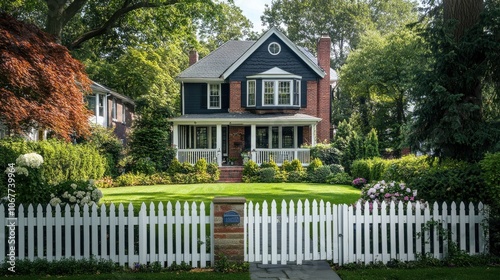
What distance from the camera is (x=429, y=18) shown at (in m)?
11.1

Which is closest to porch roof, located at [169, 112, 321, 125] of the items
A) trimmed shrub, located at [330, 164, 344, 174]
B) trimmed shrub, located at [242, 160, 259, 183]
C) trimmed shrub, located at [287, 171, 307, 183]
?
trimmed shrub, located at [242, 160, 259, 183]

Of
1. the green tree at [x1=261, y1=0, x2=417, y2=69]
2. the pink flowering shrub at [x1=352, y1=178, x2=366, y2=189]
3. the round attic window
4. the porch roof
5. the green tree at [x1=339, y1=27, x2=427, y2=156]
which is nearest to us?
A: the pink flowering shrub at [x1=352, y1=178, x2=366, y2=189]

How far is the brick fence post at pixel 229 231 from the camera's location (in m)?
7.24

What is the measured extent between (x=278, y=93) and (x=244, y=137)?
333 centimetres

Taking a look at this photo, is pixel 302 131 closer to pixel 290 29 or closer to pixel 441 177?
pixel 441 177

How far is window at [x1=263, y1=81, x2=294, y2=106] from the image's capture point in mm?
27953

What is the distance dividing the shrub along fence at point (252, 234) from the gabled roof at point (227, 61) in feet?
69.3

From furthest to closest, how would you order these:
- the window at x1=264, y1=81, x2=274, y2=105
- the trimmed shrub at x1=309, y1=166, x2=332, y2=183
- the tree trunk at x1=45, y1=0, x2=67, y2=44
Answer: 1. the window at x1=264, y1=81, x2=274, y2=105
2. the trimmed shrub at x1=309, y1=166, x2=332, y2=183
3. the tree trunk at x1=45, y1=0, x2=67, y2=44

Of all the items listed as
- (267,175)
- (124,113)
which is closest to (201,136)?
(267,175)

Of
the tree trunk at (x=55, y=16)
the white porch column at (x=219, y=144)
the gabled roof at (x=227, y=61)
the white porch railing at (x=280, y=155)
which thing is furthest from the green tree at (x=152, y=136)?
the tree trunk at (x=55, y=16)

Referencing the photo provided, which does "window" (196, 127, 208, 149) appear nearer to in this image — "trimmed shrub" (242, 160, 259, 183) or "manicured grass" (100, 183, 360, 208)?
"trimmed shrub" (242, 160, 259, 183)

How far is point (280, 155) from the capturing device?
85.5 ft

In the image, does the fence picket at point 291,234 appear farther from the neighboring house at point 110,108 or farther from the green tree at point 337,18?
the green tree at point 337,18

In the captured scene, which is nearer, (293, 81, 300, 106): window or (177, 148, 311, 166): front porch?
(177, 148, 311, 166): front porch
